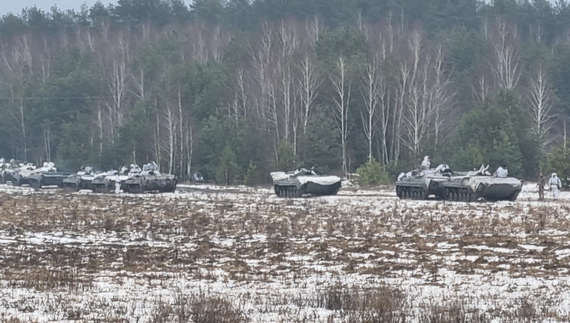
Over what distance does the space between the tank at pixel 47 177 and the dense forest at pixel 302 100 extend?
7.55 meters

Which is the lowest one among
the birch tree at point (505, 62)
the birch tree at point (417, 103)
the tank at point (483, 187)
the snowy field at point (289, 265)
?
the snowy field at point (289, 265)

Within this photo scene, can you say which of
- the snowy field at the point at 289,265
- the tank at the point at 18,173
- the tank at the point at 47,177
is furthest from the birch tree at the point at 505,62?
the snowy field at the point at 289,265

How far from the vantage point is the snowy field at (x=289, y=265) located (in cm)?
1138

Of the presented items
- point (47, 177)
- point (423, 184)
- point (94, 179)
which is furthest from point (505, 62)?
point (423, 184)

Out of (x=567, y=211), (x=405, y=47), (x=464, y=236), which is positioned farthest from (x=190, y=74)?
(x=464, y=236)

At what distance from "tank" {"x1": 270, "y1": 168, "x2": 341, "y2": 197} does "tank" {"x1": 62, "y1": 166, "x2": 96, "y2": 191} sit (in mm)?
13286

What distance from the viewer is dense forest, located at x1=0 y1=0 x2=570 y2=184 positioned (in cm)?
5238

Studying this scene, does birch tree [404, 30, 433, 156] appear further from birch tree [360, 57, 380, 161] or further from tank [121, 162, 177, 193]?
tank [121, 162, 177, 193]

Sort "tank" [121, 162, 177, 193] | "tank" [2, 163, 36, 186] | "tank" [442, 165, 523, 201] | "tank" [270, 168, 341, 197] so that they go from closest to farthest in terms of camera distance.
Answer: "tank" [442, 165, 523, 201], "tank" [270, 168, 341, 197], "tank" [121, 162, 177, 193], "tank" [2, 163, 36, 186]

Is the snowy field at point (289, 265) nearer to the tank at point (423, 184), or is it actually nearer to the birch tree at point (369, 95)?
the tank at point (423, 184)

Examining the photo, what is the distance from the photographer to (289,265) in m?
16.2

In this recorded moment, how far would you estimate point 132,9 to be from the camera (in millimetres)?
107188

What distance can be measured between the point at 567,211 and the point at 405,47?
4172 cm

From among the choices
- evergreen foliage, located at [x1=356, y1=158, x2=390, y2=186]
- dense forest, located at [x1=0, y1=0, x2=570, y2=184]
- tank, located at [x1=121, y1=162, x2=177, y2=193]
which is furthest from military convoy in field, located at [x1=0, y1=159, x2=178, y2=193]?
evergreen foliage, located at [x1=356, y1=158, x2=390, y2=186]
